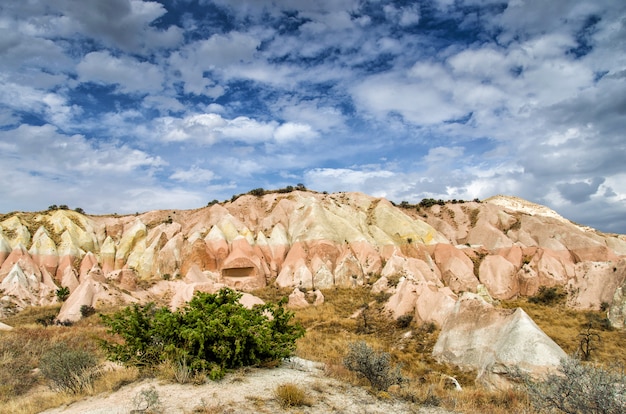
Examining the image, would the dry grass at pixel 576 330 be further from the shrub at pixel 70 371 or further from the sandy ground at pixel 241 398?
the shrub at pixel 70 371

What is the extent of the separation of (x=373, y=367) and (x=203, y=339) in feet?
14.0

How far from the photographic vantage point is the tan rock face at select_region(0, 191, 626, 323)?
3994 cm

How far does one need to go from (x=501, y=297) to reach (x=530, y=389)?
34.9 metres

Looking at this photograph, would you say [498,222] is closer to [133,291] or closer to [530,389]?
[133,291]

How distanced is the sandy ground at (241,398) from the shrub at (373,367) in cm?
77

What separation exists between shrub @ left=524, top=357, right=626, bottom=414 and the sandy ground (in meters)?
1.96

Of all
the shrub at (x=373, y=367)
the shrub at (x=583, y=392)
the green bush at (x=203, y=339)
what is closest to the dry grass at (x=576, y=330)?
the shrub at (x=583, y=392)

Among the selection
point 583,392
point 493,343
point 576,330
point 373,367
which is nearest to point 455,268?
point 576,330

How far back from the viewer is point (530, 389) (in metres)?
7.14

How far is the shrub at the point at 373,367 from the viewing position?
9.29 metres

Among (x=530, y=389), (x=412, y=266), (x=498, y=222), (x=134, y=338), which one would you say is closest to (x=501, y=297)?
(x=412, y=266)

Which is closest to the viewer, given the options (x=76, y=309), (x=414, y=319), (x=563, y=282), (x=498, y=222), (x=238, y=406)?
(x=238, y=406)

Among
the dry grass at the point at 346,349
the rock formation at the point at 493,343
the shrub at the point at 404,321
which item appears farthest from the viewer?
the shrub at the point at 404,321

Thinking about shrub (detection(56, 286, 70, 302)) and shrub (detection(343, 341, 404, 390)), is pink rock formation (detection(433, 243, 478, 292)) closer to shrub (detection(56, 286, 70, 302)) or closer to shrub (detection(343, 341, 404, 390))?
shrub (detection(343, 341, 404, 390))
